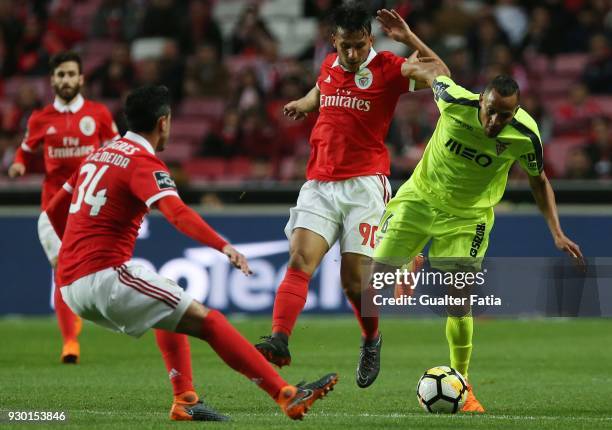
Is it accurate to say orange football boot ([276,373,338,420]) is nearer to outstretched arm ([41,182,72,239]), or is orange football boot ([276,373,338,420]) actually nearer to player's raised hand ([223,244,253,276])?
player's raised hand ([223,244,253,276])

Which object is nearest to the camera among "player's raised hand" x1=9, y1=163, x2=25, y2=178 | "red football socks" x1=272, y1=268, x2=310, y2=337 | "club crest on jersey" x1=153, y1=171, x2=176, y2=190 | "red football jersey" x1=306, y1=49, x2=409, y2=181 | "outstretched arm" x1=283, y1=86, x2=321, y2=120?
"club crest on jersey" x1=153, y1=171, x2=176, y2=190

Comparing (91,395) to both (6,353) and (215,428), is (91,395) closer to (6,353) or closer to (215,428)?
(215,428)

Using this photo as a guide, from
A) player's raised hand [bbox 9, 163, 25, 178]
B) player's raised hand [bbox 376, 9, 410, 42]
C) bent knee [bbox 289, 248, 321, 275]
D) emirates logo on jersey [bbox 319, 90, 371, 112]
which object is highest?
player's raised hand [bbox 376, 9, 410, 42]

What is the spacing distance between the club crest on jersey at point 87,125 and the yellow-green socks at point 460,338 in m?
4.32

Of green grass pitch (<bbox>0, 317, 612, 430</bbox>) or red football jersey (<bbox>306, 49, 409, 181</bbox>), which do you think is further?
red football jersey (<bbox>306, 49, 409, 181</bbox>)

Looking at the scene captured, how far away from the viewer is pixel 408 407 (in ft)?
25.8

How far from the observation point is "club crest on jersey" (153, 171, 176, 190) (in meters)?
6.39

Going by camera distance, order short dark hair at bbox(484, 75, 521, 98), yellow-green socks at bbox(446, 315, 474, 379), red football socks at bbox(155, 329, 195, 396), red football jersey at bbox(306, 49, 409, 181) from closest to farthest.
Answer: red football socks at bbox(155, 329, 195, 396), short dark hair at bbox(484, 75, 521, 98), yellow-green socks at bbox(446, 315, 474, 379), red football jersey at bbox(306, 49, 409, 181)

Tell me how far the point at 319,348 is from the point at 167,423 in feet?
16.6

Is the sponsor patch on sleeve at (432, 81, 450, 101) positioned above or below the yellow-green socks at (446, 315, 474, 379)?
above

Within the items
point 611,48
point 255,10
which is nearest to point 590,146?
point 611,48

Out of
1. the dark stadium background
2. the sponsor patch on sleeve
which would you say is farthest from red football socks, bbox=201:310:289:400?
the dark stadium background

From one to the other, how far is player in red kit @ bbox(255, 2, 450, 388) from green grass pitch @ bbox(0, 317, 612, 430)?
0.95 meters

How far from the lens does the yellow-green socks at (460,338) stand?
315 inches
